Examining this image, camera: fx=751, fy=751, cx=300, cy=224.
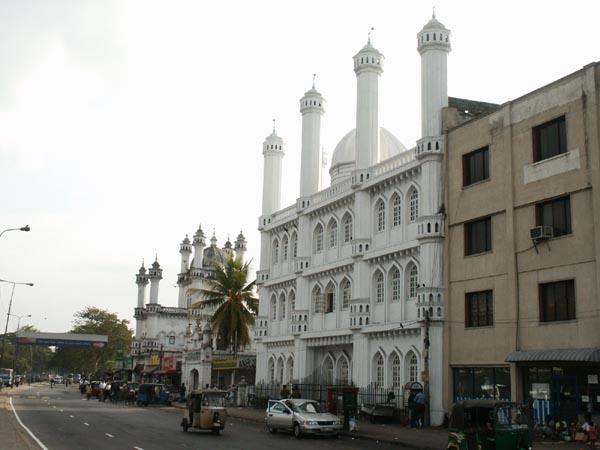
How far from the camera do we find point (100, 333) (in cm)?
11006

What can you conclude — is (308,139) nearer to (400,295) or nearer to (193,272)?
(400,295)

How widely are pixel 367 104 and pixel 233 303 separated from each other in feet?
69.3

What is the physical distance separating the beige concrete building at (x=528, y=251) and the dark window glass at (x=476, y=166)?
0.13ft

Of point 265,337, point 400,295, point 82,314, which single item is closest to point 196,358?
point 265,337

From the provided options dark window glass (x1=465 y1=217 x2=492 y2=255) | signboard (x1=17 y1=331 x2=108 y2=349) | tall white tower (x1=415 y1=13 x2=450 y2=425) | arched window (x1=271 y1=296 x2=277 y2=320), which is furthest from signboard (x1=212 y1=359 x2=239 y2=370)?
signboard (x1=17 y1=331 x2=108 y2=349)

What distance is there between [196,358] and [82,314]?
6258 centimetres

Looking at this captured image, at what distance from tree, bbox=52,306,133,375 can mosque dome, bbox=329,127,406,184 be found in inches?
2852

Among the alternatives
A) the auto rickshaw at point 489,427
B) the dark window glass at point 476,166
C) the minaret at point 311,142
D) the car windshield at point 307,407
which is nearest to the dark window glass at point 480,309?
the dark window glass at point 476,166

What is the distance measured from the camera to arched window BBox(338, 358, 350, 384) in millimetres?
38938

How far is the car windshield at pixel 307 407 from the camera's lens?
90.2 ft

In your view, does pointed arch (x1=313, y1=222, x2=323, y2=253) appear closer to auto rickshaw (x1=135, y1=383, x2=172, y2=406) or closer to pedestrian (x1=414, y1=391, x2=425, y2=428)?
pedestrian (x1=414, y1=391, x2=425, y2=428)

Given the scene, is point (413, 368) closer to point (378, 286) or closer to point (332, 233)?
point (378, 286)

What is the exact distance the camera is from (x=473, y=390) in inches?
1155

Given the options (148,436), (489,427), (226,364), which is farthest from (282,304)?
(489,427)
